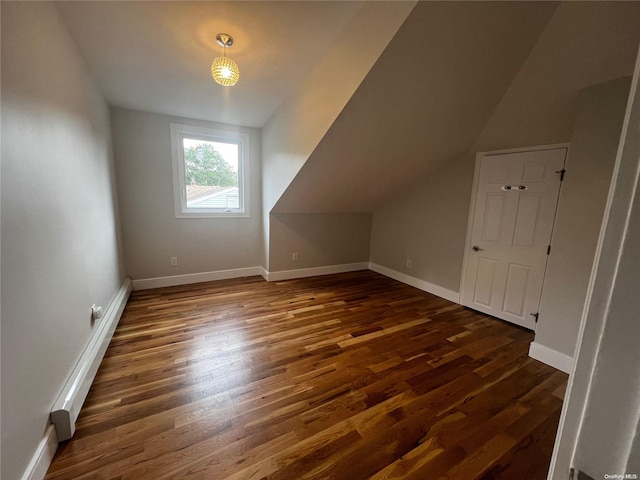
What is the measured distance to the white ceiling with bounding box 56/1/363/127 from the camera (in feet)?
5.55

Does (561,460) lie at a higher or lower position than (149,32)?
lower

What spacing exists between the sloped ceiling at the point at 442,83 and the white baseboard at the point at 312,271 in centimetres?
137

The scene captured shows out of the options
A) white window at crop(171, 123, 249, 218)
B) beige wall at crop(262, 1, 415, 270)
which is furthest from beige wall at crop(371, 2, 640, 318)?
white window at crop(171, 123, 249, 218)

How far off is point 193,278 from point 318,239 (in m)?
1.98

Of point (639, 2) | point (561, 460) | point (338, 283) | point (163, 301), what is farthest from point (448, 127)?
point (163, 301)

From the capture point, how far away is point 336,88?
2.15m

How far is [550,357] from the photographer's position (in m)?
2.21

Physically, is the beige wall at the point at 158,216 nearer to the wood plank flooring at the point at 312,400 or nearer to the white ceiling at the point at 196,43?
the white ceiling at the point at 196,43

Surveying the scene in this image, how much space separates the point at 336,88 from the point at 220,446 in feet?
8.46

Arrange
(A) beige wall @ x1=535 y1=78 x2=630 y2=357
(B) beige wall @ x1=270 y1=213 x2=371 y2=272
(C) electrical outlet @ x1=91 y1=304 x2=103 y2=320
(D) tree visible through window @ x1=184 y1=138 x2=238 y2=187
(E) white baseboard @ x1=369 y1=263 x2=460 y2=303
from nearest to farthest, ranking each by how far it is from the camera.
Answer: (A) beige wall @ x1=535 y1=78 x2=630 y2=357 → (C) electrical outlet @ x1=91 y1=304 x2=103 y2=320 → (E) white baseboard @ x1=369 y1=263 x2=460 y2=303 → (D) tree visible through window @ x1=184 y1=138 x2=238 y2=187 → (B) beige wall @ x1=270 y1=213 x2=371 y2=272

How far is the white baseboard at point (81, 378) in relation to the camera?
1390 mm

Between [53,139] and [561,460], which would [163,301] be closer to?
[53,139]

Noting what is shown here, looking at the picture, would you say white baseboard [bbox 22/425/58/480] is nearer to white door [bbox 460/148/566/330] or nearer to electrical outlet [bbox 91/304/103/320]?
electrical outlet [bbox 91/304/103/320]

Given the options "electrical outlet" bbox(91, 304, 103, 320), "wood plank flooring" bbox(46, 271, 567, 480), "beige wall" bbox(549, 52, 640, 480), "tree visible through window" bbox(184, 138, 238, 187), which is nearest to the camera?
"beige wall" bbox(549, 52, 640, 480)
